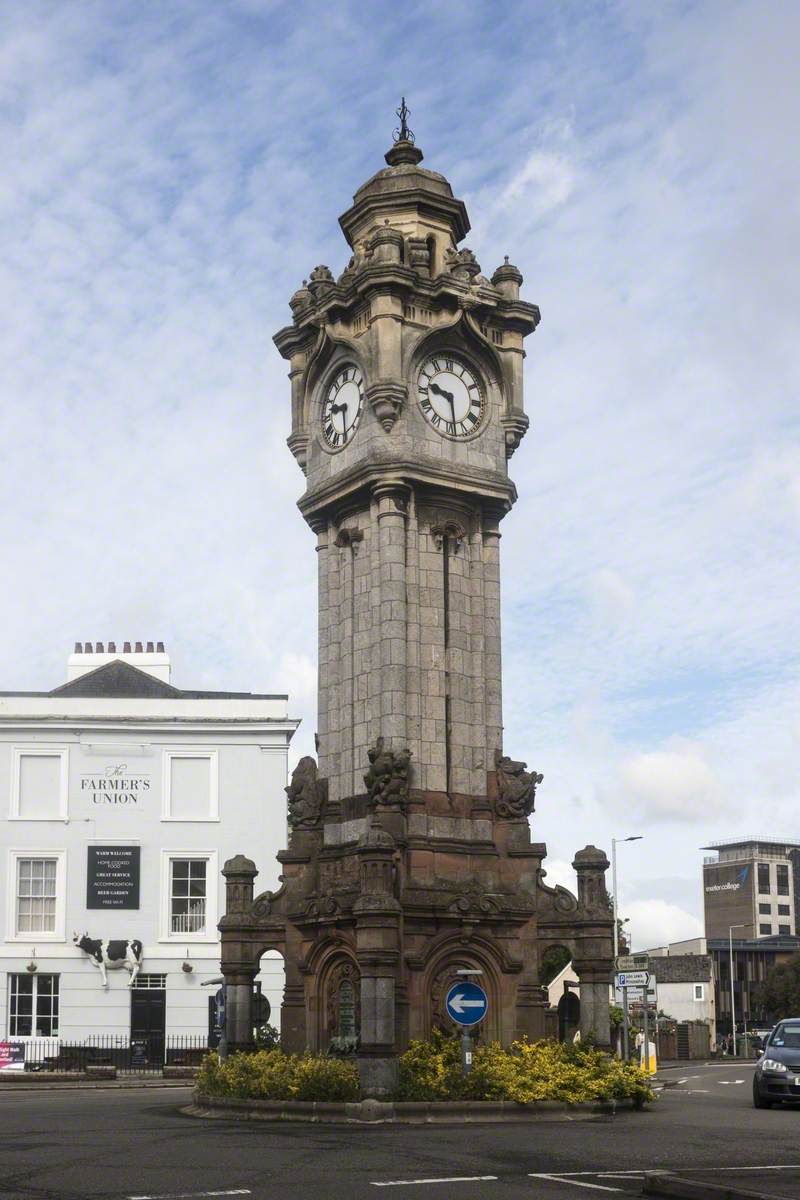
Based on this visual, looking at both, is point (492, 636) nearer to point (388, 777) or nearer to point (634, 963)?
point (388, 777)

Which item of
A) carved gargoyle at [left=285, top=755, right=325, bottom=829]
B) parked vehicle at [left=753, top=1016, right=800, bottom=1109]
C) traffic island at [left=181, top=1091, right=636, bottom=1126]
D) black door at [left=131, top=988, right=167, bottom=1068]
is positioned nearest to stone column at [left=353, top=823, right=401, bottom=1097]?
traffic island at [left=181, top=1091, right=636, bottom=1126]

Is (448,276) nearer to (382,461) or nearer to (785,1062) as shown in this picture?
(382,461)

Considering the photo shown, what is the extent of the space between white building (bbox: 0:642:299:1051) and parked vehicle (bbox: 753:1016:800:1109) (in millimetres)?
25963

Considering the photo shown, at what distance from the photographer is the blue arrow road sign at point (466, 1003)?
23438 millimetres

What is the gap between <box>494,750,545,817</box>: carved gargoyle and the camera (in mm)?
29641

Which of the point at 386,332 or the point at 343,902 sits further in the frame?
the point at 386,332

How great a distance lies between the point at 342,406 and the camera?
3195 cm

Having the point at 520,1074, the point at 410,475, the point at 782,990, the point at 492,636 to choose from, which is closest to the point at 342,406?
the point at 410,475

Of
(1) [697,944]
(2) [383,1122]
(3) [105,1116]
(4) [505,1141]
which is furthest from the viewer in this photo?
(1) [697,944]

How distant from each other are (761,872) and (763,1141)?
133m

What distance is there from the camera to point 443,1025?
91.2 ft

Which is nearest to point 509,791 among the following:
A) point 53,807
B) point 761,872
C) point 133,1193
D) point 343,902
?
point 343,902

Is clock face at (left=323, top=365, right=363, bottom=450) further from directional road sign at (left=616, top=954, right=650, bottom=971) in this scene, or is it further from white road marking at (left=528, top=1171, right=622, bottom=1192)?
white road marking at (left=528, top=1171, right=622, bottom=1192)

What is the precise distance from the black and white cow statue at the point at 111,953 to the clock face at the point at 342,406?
2597 cm
